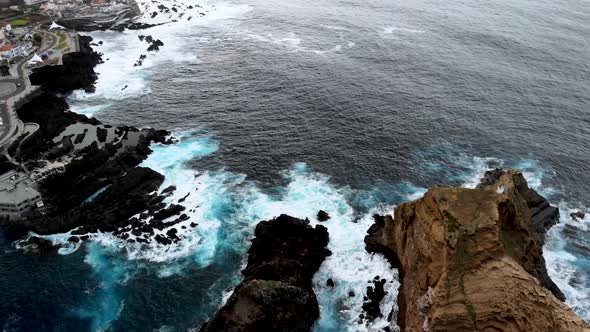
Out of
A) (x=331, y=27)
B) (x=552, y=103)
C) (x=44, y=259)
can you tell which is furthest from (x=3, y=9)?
(x=552, y=103)

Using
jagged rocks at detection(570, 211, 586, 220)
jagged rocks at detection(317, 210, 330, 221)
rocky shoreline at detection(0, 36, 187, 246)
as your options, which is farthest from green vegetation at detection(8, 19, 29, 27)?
jagged rocks at detection(570, 211, 586, 220)

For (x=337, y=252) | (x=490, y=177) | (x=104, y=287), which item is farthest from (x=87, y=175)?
(x=490, y=177)

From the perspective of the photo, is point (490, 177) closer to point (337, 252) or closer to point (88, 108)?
point (337, 252)

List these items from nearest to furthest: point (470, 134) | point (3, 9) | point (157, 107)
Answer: point (470, 134), point (157, 107), point (3, 9)

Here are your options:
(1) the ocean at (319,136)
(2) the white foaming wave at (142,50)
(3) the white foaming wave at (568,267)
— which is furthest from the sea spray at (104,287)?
(3) the white foaming wave at (568,267)

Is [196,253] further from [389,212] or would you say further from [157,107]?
[157,107]

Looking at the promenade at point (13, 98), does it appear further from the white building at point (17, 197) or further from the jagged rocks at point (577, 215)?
the jagged rocks at point (577, 215)

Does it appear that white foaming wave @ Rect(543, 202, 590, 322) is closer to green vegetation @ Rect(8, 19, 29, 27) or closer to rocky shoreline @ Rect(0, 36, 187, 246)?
rocky shoreline @ Rect(0, 36, 187, 246)
